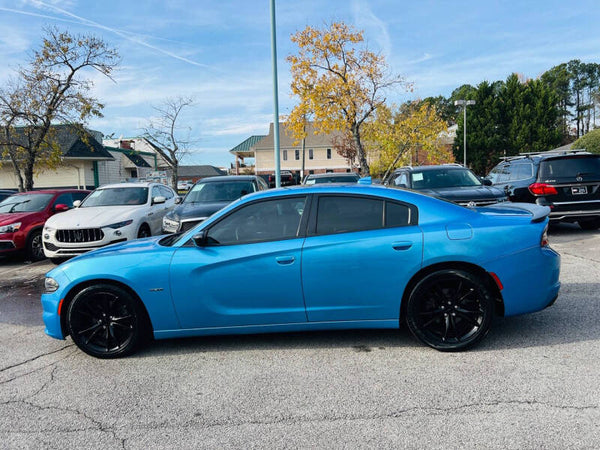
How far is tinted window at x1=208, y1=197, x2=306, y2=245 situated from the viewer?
164 inches

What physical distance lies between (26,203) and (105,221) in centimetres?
346

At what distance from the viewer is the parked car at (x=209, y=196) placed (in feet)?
29.0

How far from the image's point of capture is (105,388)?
12.0 feet

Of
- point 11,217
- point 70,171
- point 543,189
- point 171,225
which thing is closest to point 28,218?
point 11,217

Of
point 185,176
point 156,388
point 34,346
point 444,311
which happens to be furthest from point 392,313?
point 185,176

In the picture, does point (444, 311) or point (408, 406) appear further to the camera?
point (444, 311)

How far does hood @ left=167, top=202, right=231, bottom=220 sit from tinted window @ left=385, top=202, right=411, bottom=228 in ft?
17.0

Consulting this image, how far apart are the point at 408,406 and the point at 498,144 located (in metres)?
44.9

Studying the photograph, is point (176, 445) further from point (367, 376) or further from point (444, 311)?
point (444, 311)

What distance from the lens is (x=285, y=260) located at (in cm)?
398

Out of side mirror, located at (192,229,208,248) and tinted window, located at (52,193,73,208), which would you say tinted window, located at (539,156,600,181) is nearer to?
side mirror, located at (192,229,208,248)

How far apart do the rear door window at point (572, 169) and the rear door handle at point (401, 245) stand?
7317 mm

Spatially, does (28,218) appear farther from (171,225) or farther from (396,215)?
(396,215)

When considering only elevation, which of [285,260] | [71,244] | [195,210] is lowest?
[71,244]
